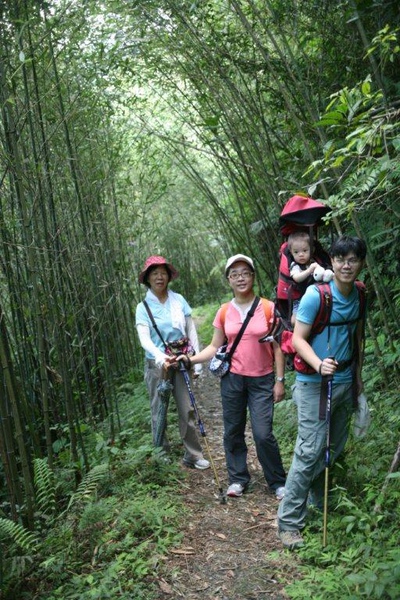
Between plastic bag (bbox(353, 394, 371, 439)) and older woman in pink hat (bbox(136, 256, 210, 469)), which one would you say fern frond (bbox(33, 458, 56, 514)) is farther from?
plastic bag (bbox(353, 394, 371, 439))

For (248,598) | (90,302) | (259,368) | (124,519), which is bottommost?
(248,598)

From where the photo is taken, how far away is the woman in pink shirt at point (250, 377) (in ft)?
11.2

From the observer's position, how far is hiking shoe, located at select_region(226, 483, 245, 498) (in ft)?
11.6

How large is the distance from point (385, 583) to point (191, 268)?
12389mm

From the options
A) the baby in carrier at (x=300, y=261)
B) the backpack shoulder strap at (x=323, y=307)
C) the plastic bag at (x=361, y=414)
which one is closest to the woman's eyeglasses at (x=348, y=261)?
the backpack shoulder strap at (x=323, y=307)

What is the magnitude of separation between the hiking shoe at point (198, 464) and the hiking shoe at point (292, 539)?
124 cm

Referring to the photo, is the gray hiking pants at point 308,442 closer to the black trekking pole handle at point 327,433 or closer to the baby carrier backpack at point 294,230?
the black trekking pole handle at point 327,433

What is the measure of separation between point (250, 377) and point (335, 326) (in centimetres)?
89

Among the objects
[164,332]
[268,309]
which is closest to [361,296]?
[268,309]

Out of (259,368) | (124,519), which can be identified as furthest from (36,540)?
(259,368)

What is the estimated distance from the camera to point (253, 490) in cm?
365

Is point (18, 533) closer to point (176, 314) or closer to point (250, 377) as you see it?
point (250, 377)

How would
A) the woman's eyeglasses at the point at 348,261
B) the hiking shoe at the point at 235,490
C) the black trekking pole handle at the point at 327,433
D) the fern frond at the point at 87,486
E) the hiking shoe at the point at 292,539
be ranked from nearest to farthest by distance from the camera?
the woman's eyeglasses at the point at 348,261 < the black trekking pole handle at the point at 327,433 < the hiking shoe at the point at 292,539 < the fern frond at the point at 87,486 < the hiking shoe at the point at 235,490

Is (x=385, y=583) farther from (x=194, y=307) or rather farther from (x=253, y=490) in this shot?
(x=194, y=307)
